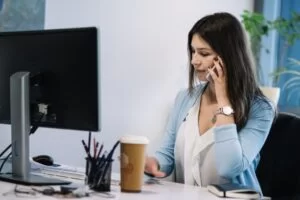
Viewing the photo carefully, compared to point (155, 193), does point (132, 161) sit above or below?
above

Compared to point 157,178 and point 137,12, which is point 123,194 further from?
point 137,12

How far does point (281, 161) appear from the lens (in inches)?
78.7

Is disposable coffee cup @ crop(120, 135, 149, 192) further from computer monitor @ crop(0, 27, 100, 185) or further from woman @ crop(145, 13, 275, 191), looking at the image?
woman @ crop(145, 13, 275, 191)

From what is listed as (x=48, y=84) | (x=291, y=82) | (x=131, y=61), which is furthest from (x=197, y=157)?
(x=291, y=82)

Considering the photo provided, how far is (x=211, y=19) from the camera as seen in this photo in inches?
76.4

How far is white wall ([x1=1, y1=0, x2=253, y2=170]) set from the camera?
2.63 m

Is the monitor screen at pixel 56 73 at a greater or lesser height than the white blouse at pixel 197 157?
greater

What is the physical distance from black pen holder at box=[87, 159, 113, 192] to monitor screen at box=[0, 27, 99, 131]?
0.34ft

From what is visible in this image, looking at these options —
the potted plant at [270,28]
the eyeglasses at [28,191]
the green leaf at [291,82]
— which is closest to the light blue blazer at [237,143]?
the eyeglasses at [28,191]

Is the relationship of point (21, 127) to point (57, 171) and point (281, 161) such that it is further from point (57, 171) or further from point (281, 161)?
point (281, 161)

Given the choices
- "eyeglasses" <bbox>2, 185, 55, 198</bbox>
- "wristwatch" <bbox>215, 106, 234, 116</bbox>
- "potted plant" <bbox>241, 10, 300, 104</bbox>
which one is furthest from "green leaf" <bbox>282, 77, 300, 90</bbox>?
"eyeglasses" <bbox>2, 185, 55, 198</bbox>

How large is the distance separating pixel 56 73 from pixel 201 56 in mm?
556

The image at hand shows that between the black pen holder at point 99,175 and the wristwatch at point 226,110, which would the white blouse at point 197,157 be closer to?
the wristwatch at point 226,110

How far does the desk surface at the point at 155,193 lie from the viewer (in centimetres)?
146
